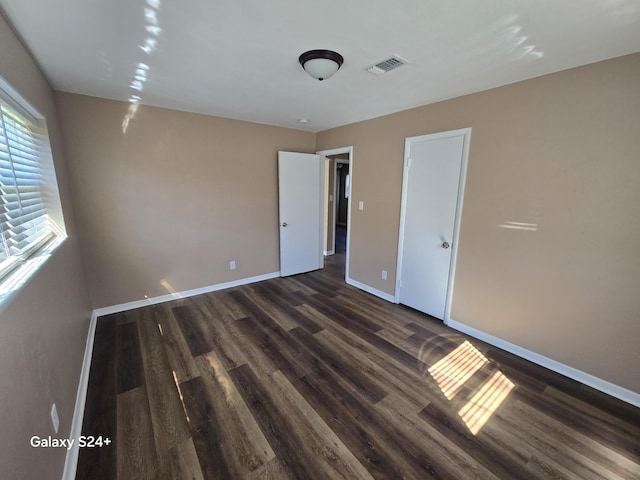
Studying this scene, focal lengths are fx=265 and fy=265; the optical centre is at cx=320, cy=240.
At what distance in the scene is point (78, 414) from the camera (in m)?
1.68

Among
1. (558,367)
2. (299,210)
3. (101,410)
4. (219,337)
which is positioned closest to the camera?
(101,410)

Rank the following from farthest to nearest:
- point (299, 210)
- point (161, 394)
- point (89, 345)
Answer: point (299, 210) → point (89, 345) → point (161, 394)

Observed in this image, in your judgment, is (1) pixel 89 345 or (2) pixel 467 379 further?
(1) pixel 89 345

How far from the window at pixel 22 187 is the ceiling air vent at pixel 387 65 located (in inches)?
86.9

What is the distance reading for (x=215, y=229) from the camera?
3.67 m

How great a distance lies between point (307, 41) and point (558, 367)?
3152mm

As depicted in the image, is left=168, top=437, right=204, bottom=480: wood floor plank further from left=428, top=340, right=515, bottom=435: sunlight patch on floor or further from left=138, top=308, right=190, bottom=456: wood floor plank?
left=428, top=340, right=515, bottom=435: sunlight patch on floor

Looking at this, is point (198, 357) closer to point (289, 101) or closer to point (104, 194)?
point (104, 194)

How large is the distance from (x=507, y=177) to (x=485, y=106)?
683mm

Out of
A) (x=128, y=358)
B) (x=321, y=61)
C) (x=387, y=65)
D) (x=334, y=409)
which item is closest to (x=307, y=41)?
(x=321, y=61)

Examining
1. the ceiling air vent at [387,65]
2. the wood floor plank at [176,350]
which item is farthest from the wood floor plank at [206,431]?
the ceiling air vent at [387,65]

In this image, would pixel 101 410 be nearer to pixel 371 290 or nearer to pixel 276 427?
pixel 276 427

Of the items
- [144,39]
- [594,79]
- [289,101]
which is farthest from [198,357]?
[594,79]

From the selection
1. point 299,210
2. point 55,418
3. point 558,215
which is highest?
point 558,215
